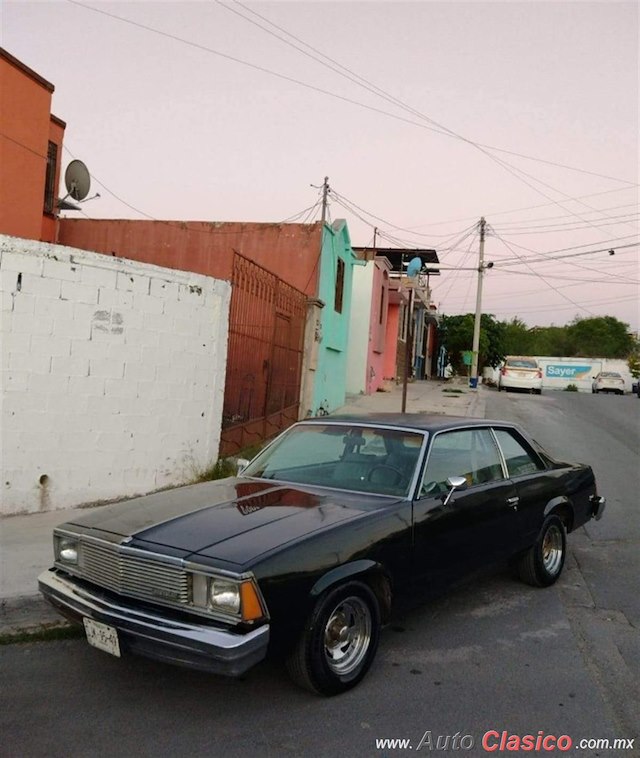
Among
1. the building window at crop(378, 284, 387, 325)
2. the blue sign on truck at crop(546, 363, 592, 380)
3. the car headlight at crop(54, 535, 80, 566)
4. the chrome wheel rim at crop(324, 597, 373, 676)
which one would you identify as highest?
the building window at crop(378, 284, 387, 325)

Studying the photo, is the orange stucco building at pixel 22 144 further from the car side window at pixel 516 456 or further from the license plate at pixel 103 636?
the license plate at pixel 103 636

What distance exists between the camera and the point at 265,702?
11.1 ft

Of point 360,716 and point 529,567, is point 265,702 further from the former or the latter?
point 529,567

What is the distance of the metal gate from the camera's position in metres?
9.03

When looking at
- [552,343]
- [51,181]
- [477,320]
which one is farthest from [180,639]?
[552,343]

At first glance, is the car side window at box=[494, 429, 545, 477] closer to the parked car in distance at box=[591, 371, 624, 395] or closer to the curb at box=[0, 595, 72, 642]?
the curb at box=[0, 595, 72, 642]

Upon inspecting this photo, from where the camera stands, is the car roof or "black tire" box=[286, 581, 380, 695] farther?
the car roof

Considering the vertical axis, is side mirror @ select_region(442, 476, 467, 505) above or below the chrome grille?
above

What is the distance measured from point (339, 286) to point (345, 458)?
12.1 meters

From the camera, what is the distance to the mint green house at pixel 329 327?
523 inches

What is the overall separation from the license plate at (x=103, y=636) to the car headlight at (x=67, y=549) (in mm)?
403

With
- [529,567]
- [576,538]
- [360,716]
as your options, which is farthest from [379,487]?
[576,538]

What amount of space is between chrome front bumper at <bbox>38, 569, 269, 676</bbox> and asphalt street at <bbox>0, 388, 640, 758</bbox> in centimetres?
35

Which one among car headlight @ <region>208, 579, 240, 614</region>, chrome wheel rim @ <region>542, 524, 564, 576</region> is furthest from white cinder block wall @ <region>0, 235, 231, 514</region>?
chrome wheel rim @ <region>542, 524, 564, 576</region>
